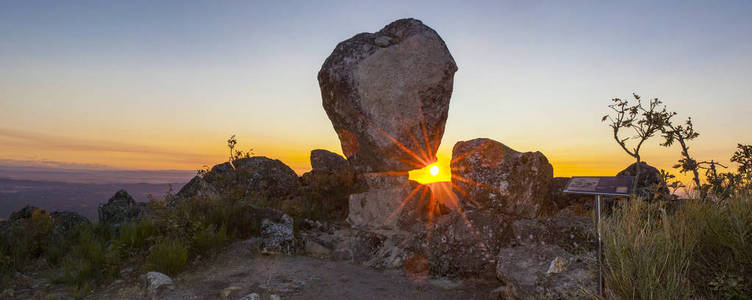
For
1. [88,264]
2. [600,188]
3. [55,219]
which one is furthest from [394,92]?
[55,219]

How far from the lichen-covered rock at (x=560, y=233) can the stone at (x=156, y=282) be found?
508 cm

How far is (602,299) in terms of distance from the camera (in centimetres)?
427

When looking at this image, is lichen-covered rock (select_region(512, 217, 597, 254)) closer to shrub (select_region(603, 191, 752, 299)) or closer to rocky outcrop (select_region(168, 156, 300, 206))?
shrub (select_region(603, 191, 752, 299))

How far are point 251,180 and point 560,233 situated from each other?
29.4ft

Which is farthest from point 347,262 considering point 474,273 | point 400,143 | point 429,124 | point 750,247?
point 750,247

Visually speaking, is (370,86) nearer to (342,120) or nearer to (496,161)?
(342,120)

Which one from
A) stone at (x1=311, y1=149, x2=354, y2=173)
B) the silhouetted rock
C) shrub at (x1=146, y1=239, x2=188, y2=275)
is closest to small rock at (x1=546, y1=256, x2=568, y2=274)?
shrub at (x1=146, y1=239, x2=188, y2=275)

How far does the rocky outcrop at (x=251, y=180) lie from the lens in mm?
11780

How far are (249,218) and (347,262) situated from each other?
7.98 feet

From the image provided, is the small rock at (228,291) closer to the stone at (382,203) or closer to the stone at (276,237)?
the stone at (276,237)

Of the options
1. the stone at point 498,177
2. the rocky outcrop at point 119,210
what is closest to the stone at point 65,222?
the rocky outcrop at point 119,210

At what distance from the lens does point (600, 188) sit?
5004mm

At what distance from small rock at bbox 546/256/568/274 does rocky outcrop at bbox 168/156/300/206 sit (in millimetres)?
8156

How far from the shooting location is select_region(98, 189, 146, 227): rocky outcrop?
9983mm
